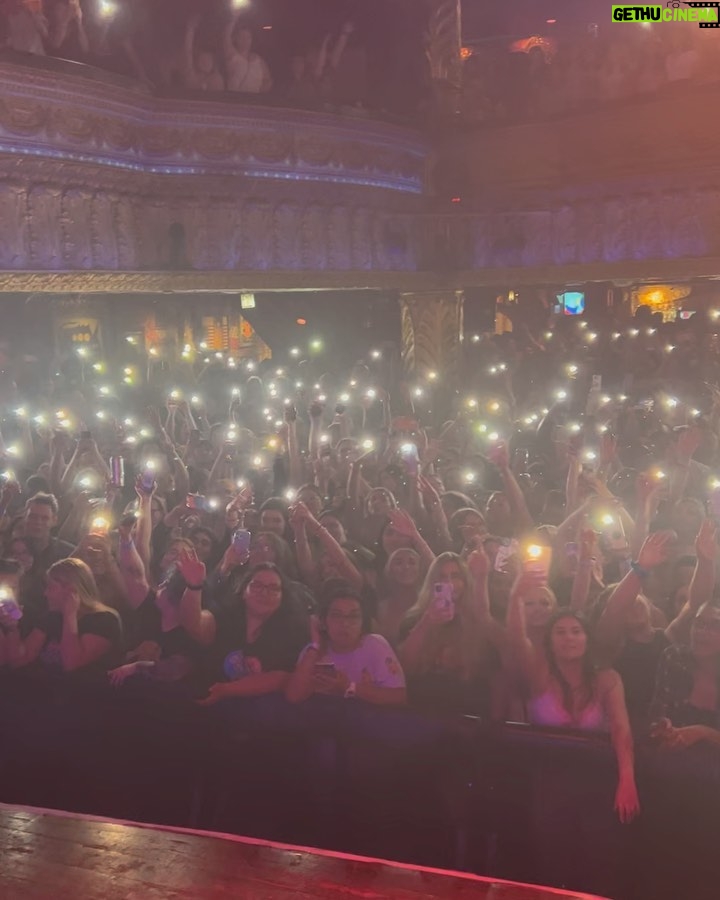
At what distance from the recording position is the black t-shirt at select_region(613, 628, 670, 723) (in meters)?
4.12

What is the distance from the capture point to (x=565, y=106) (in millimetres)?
17000

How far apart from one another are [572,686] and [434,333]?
12595 mm

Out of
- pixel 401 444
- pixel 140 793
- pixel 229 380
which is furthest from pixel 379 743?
pixel 229 380

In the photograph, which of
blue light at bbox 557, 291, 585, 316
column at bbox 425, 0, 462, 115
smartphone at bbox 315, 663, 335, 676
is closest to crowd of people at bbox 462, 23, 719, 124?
column at bbox 425, 0, 462, 115

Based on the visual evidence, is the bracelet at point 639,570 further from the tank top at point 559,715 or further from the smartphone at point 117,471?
the smartphone at point 117,471

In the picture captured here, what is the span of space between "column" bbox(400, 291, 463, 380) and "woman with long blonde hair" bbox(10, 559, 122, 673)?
11.7 metres

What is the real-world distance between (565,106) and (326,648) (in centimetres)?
1599

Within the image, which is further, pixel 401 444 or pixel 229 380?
pixel 229 380

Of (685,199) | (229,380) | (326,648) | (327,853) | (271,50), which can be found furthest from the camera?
(271,50)

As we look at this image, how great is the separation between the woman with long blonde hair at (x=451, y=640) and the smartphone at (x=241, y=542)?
56.7 inches

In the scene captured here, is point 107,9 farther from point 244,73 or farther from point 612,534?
point 612,534

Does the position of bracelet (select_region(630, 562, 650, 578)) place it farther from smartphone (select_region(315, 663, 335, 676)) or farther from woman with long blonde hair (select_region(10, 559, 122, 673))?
woman with long blonde hair (select_region(10, 559, 122, 673))

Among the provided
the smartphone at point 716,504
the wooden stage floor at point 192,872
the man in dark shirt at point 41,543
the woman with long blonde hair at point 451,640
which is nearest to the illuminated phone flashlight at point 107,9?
the man in dark shirt at point 41,543

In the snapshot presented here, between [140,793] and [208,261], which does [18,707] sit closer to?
[140,793]
